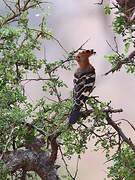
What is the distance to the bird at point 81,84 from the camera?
1.65m

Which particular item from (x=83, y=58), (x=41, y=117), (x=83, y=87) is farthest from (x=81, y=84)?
(x=41, y=117)

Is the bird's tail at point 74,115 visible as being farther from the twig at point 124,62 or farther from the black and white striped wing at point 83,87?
the twig at point 124,62

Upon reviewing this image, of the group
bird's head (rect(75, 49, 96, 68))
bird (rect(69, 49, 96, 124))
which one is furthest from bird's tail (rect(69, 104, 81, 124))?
bird's head (rect(75, 49, 96, 68))

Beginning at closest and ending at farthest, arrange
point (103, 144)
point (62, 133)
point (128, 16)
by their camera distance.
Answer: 1. point (128, 16)
2. point (62, 133)
3. point (103, 144)

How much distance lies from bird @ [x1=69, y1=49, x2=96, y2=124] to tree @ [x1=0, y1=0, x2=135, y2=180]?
28 millimetres

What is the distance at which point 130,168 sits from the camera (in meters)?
1.73

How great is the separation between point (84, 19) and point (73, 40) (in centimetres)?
29

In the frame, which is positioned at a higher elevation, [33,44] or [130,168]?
[33,44]

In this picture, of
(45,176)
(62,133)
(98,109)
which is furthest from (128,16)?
(45,176)

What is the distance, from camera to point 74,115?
1.64 meters

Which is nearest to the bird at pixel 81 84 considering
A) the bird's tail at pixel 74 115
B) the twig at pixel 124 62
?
the bird's tail at pixel 74 115

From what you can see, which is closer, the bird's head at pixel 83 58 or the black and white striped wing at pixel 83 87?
the black and white striped wing at pixel 83 87

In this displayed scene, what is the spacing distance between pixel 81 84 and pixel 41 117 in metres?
0.26

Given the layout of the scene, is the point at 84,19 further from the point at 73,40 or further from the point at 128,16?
the point at 128,16
